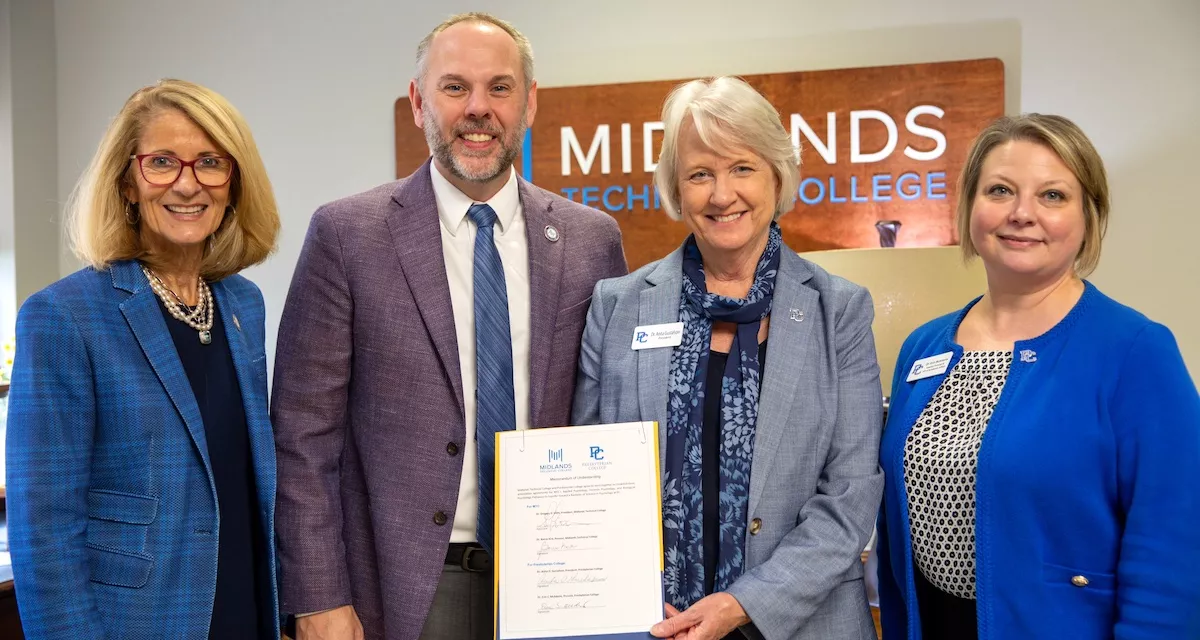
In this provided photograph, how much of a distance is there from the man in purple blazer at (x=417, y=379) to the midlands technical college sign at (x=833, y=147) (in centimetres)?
211

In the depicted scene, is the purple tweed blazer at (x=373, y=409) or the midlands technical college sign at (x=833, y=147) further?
the midlands technical college sign at (x=833, y=147)

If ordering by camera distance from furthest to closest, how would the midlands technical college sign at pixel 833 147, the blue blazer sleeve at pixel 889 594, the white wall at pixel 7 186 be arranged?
the white wall at pixel 7 186, the midlands technical college sign at pixel 833 147, the blue blazer sleeve at pixel 889 594

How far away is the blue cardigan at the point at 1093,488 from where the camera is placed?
1.59 m

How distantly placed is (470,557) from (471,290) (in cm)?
56

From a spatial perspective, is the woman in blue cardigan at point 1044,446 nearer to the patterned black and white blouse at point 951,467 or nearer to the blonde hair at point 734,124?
the patterned black and white blouse at point 951,467

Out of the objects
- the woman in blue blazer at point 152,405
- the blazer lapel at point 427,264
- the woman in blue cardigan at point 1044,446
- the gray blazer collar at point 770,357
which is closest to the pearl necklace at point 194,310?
the woman in blue blazer at point 152,405

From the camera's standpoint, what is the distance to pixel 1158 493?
5.23 feet

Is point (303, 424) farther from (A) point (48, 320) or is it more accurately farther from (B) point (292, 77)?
(B) point (292, 77)

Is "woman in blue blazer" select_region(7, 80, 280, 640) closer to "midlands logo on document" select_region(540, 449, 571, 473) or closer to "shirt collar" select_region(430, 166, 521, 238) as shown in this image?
"shirt collar" select_region(430, 166, 521, 238)

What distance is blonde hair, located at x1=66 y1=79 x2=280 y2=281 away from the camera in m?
1.77

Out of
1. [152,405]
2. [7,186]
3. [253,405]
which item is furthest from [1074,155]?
[7,186]

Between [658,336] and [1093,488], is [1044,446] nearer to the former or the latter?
[1093,488]

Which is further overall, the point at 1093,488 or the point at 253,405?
the point at 253,405
